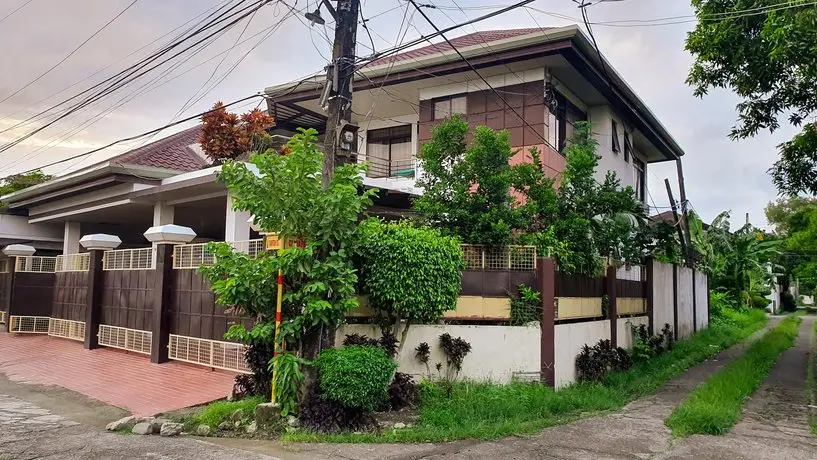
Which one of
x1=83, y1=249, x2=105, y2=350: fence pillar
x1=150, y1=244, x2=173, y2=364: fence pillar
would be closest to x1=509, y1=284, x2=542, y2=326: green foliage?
x1=150, y1=244, x2=173, y2=364: fence pillar

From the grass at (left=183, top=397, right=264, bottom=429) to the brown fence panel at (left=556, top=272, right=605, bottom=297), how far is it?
16.0ft

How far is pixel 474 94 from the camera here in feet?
45.6

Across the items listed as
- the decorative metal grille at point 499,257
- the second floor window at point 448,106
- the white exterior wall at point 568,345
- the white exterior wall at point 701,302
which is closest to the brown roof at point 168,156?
the second floor window at point 448,106

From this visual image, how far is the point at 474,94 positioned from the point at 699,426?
890 cm

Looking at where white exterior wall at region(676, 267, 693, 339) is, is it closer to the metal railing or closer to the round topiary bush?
the round topiary bush

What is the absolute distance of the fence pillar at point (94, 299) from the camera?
1338 centimetres

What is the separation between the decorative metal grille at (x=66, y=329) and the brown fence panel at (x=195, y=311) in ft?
14.8

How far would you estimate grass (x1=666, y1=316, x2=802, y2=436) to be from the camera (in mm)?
7305

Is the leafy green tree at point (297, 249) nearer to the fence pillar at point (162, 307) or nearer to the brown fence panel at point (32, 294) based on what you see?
the fence pillar at point (162, 307)

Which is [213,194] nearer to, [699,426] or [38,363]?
[38,363]

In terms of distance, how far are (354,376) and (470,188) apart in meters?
3.86

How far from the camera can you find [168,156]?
1509 centimetres

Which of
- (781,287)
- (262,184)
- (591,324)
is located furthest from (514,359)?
(781,287)

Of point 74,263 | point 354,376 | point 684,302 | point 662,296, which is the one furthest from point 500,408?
point 74,263
